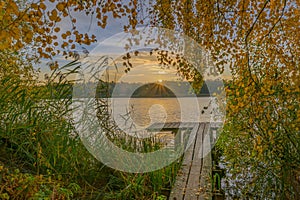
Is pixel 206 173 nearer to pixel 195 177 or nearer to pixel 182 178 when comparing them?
pixel 195 177

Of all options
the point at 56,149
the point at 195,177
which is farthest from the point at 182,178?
the point at 56,149

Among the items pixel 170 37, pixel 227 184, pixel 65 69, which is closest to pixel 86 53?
pixel 65 69

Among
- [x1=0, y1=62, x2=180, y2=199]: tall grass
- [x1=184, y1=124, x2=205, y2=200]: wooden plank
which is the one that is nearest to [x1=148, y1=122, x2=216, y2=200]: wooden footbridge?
[x1=184, y1=124, x2=205, y2=200]: wooden plank

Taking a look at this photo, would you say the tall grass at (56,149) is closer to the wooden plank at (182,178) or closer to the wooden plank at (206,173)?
the wooden plank at (182,178)

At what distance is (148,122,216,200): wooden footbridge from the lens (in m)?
2.63

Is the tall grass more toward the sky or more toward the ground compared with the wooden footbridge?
more toward the sky

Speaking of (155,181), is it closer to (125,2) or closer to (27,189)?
(27,189)

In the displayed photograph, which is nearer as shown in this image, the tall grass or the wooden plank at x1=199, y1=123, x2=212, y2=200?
the tall grass

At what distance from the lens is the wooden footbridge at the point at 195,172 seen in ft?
8.62

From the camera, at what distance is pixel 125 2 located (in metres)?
→ 1.54

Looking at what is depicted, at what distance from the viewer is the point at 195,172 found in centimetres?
321

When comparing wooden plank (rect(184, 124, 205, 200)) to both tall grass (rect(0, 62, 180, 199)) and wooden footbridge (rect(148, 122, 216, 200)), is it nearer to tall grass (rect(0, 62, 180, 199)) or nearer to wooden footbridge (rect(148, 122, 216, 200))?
wooden footbridge (rect(148, 122, 216, 200))

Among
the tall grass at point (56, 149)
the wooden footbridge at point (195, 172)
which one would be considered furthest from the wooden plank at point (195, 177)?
the tall grass at point (56, 149)

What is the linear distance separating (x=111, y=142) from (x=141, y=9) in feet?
4.76
